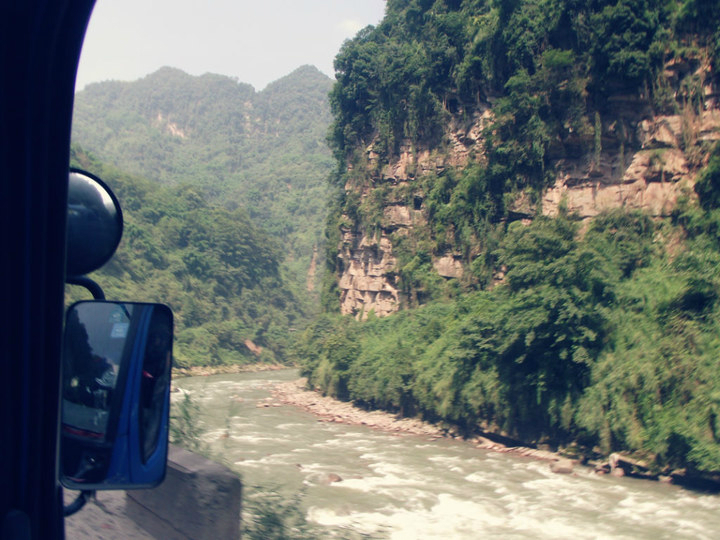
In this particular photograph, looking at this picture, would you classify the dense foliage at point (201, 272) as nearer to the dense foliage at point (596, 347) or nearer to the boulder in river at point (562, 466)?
the dense foliage at point (596, 347)

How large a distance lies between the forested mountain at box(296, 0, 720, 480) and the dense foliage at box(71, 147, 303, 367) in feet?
26.8

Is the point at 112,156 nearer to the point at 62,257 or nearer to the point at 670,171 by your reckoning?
the point at 670,171

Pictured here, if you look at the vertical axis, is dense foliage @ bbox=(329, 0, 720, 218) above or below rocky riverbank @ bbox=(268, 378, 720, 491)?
above

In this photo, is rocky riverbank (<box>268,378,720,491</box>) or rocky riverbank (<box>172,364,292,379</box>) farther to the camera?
rocky riverbank (<box>172,364,292,379</box>)

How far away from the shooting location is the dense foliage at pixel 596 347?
11695 mm

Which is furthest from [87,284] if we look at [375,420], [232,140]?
[232,140]

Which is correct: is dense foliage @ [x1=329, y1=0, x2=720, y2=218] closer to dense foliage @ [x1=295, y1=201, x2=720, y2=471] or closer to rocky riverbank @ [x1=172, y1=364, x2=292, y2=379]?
dense foliage @ [x1=295, y1=201, x2=720, y2=471]

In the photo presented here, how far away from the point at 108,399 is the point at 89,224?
46cm

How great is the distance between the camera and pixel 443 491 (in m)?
10.6

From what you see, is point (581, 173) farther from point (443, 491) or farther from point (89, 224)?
point (89, 224)

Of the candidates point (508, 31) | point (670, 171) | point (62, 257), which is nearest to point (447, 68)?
point (508, 31)

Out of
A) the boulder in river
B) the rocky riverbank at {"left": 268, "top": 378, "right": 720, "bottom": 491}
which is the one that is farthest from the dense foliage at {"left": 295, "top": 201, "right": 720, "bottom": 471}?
the boulder in river

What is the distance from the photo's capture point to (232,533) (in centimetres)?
330

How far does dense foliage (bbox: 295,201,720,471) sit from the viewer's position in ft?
38.4
